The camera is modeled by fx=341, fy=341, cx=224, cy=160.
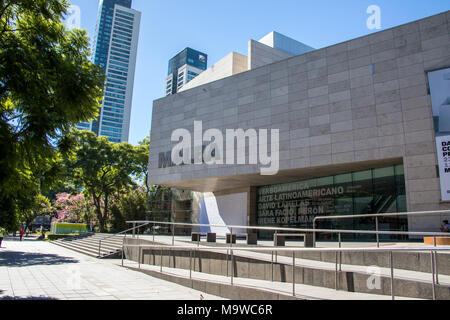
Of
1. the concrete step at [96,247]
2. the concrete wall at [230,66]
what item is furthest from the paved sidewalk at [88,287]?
the concrete wall at [230,66]

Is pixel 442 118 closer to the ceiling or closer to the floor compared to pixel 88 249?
closer to the ceiling

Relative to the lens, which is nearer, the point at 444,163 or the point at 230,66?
the point at 444,163

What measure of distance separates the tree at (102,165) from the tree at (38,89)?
2869 centimetres

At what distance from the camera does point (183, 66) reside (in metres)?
176

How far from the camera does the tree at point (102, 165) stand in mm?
35125

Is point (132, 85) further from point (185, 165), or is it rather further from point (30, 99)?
point (30, 99)

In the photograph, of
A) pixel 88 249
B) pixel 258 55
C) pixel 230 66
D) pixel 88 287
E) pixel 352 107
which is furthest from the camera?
pixel 258 55

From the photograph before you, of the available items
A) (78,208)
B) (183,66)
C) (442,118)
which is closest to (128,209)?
(78,208)

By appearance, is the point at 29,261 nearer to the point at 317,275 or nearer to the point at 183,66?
the point at 317,275

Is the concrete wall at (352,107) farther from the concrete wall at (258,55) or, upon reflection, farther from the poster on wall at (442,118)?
the concrete wall at (258,55)

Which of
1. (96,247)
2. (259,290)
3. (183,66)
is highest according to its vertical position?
(183,66)

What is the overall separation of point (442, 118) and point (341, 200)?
704 cm

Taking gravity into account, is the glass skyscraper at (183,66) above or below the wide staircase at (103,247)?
above
